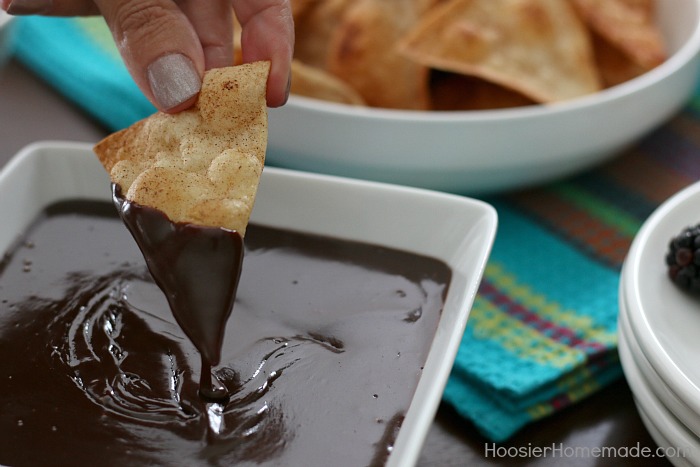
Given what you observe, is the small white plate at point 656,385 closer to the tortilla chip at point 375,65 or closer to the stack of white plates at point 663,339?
the stack of white plates at point 663,339

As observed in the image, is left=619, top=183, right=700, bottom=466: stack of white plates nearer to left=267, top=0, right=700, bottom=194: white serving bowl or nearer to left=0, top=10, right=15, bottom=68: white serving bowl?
left=267, top=0, right=700, bottom=194: white serving bowl

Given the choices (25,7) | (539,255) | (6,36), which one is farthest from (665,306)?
A: (6,36)

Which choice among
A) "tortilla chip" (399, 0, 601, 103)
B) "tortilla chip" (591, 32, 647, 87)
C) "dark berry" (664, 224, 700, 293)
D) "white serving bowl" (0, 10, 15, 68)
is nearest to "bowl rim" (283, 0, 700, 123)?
"tortilla chip" (399, 0, 601, 103)

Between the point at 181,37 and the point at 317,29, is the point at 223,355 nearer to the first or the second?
the point at 181,37

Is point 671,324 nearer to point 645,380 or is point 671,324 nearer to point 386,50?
point 645,380

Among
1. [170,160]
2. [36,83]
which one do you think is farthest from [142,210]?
[36,83]
